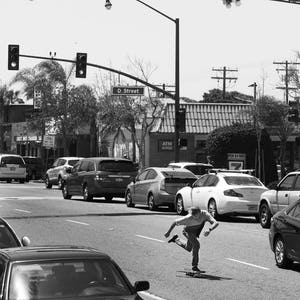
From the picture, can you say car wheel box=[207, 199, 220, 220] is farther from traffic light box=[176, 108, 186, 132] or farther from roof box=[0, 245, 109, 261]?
roof box=[0, 245, 109, 261]

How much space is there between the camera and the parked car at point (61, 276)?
5324mm

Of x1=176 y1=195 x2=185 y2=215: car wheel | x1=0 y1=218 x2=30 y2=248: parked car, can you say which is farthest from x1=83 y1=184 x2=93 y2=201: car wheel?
x1=0 y1=218 x2=30 y2=248: parked car

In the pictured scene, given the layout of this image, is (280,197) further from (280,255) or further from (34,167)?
(34,167)

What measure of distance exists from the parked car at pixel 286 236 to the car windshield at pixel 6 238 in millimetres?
5007

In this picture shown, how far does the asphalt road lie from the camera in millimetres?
10094

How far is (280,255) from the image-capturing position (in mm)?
12242

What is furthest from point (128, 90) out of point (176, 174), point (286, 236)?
point (286, 236)

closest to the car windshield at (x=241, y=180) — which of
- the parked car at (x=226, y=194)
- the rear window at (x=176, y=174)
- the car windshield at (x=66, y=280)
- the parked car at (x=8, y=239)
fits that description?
the parked car at (x=226, y=194)

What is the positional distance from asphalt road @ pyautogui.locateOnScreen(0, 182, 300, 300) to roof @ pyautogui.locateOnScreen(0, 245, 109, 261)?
3.86 m

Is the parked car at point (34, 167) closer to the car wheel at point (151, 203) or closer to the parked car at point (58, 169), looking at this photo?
the parked car at point (58, 169)

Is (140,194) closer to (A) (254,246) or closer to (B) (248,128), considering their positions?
(A) (254,246)

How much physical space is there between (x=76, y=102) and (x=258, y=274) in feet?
158

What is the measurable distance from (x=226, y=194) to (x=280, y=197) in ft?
9.19

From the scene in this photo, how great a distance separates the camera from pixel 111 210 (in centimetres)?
2447
